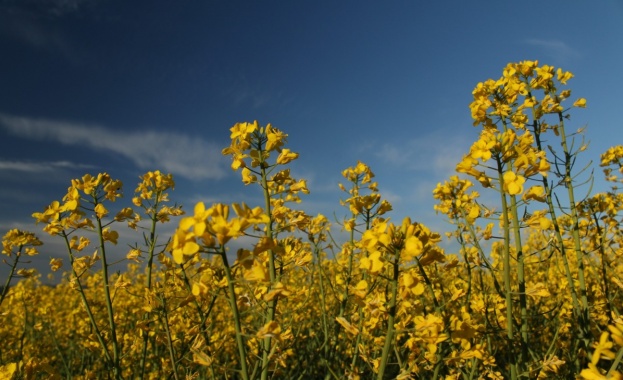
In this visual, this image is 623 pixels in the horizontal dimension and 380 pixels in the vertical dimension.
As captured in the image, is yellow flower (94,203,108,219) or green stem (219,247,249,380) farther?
yellow flower (94,203,108,219)

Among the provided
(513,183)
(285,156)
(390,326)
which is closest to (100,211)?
(285,156)

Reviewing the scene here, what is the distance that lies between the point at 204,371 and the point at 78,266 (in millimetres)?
2392

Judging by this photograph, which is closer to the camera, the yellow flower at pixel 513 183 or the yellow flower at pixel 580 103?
the yellow flower at pixel 513 183

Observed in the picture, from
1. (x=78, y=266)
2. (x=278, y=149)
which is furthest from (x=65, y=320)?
(x=278, y=149)

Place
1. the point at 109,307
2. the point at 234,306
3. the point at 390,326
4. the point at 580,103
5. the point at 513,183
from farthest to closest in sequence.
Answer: the point at 580,103 < the point at 109,307 < the point at 513,183 < the point at 390,326 < the point at 234,306

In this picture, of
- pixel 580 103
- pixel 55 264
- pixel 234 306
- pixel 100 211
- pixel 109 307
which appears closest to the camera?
pixel 234 306

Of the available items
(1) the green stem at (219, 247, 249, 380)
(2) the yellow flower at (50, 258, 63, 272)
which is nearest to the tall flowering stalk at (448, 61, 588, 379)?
(1) the green stem at (219, 247, 249, 380)

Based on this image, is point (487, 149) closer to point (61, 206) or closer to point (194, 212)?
point (194, 212)

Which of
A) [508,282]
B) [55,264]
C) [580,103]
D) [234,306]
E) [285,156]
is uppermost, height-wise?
[580,103]

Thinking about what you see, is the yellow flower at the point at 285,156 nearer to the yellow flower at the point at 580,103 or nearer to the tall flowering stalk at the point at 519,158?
the tall flowering stalk at the point at 519,158

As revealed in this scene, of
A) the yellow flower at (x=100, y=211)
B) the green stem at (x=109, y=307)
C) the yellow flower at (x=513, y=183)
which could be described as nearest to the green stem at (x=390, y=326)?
the yellow flower at (x=513, y=183)

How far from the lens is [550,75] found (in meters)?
4.25

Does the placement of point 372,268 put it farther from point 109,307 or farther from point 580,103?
point 580,103

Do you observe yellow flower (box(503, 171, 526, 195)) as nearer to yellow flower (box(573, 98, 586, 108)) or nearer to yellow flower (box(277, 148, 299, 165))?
yellow flower (box(277, 148, 299, 165))
